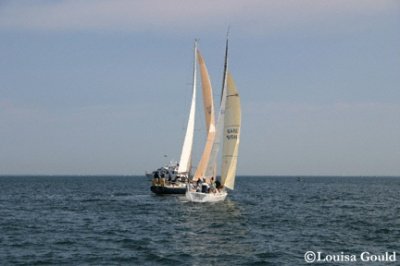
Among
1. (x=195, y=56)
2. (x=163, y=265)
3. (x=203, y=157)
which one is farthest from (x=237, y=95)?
(x=163, y=265)

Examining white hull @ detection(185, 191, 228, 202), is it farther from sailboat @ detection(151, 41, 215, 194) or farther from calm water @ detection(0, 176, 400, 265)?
sailboat @ detection(151, 41, 215, 194)

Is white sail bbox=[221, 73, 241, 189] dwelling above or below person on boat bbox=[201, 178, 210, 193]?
above

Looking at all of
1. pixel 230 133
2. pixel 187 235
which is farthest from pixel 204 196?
pixel 187 235

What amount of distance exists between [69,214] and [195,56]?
32.4 metres

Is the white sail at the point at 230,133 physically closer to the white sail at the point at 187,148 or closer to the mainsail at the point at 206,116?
the mainsail at the point at 206,116

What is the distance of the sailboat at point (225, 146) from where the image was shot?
58.6 metres

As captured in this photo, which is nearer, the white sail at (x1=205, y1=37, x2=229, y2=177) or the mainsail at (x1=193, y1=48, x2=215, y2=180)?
the white sail at (x1=205, y1=37, x2=229, y2=177)

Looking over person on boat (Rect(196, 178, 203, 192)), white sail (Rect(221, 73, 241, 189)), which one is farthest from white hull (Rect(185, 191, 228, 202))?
white sail (Rect(221, 73, 241, 189))

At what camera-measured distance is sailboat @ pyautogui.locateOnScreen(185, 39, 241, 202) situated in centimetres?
5859

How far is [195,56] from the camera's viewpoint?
76.6m

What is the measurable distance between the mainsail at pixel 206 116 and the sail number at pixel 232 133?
21.8 ft

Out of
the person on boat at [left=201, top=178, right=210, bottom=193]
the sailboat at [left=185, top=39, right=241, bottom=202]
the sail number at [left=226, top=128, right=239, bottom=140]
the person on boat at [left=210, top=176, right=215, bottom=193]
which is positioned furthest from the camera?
the sail number at [left=226, top=128, right=239, bottom=140]

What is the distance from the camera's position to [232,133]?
2336 inches

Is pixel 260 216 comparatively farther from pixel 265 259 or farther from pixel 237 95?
pixel 265 259
